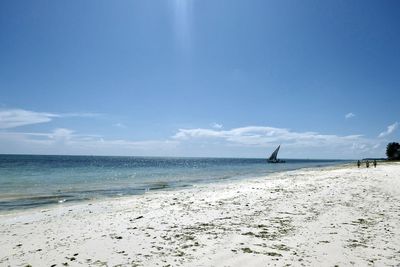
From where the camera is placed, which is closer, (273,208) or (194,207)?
(273,208)

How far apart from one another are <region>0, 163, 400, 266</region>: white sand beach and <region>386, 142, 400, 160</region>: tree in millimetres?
107993

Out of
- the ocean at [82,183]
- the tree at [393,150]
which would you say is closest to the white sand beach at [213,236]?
the ocean at [82,183]

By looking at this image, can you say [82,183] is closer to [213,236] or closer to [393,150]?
[213,236]

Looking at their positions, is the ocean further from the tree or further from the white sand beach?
the tree

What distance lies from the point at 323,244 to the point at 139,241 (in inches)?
213

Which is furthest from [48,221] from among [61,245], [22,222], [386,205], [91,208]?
[386,205]

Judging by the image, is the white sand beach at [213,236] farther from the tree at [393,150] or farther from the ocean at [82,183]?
the tree at [393,150]

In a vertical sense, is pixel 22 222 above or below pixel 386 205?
below

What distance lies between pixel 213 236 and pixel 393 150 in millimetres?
120226

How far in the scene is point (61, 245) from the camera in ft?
28.5

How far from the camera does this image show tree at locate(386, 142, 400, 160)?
103 metres

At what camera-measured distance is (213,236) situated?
29.7ft

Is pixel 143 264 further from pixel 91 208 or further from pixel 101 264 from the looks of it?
pixel 91 208

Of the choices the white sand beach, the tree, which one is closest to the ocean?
the white sand beach
